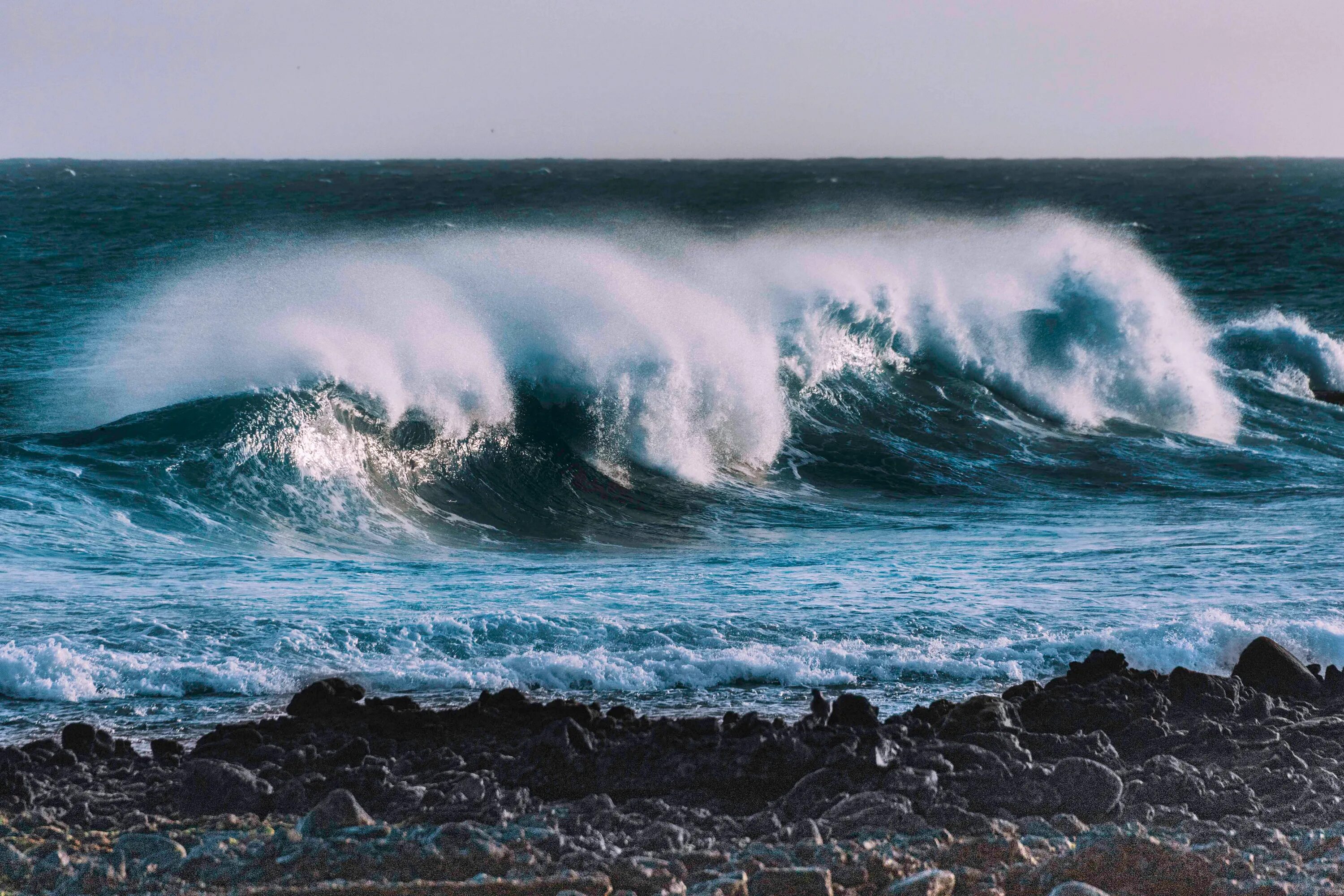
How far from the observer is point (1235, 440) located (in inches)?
587

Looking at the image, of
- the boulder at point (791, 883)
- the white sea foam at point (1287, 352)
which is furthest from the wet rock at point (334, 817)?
the white sea foam at point (1287, 352)

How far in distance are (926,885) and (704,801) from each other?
1051mm

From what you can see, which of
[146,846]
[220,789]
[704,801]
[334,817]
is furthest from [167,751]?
[704,801]

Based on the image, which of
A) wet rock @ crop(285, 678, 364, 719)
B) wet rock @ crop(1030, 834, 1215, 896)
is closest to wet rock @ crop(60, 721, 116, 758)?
wet rock @ crop(285, 678, 364, 719)

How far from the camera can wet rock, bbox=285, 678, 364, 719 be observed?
5613 millimetres

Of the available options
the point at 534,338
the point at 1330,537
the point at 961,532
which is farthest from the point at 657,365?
the point at 1330,537

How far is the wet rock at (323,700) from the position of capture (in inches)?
221

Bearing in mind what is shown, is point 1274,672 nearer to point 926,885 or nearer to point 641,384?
point 926,885

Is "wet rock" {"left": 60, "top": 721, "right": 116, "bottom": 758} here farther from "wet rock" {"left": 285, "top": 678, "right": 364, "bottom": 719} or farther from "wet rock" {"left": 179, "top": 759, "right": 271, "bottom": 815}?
"wet rock" {"left": 285, "top": 678, "right": 364, "bottom": 719}

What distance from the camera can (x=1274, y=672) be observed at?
631 cm

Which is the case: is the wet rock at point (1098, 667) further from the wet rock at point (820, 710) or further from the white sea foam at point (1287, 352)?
the white sea foam at point (1287, 352)

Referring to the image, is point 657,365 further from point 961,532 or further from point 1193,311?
point 1193,311

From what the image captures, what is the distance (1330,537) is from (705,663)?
6.17 meters

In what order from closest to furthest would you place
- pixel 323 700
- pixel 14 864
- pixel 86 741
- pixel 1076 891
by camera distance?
pixel 1076 891 < pixel 14 864 < pixel 86 741 < pixel 323 700
